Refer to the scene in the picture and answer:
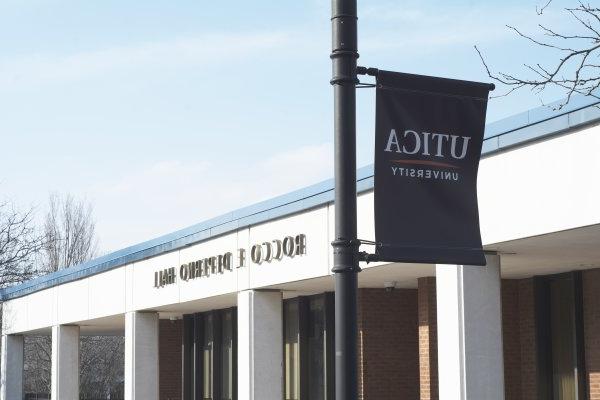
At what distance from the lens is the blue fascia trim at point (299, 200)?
46.1ft

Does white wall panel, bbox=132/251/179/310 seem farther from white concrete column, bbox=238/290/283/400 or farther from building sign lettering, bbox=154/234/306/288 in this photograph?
white concrete column, bbox=238/290/283/400

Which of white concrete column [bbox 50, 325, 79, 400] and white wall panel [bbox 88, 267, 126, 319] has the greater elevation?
white wall panel [bbox 88, 267, 126, 319]

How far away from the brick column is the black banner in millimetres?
13103

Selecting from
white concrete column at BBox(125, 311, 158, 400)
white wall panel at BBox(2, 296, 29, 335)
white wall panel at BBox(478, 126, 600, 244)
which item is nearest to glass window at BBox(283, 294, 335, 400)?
white concrete column at BBox(125, 311, 158, 400)

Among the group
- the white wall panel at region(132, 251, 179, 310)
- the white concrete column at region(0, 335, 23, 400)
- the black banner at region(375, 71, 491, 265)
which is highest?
the white wall panel at region(132, 251, 179, 310)

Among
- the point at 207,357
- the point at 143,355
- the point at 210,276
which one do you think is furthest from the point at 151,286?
the point at 207,357

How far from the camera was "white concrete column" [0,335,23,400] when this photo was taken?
4466 cm

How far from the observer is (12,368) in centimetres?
4469

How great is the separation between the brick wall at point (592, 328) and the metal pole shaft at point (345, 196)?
41.5 feet

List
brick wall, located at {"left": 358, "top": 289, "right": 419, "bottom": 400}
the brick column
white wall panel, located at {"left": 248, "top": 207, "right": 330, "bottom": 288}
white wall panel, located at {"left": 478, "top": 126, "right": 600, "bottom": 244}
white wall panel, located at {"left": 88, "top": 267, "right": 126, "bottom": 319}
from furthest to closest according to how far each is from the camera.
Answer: white wall panel, located at {"left": 88, "top": 267, "right": 126, "bottom": 319}
brick wall, located at {"left": 358, "top": 289, "right": 419, "bottom": 400}
the brick column
white wall panel, located at {"left": 248, "top": 207, "right": 330, "bottom": 288}
white wall panel, located at {"left": 478, "top": 126, "right": 600, "bottom": 244}

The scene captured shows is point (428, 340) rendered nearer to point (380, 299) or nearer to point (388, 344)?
point (388, 344)

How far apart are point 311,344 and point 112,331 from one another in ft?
62.6

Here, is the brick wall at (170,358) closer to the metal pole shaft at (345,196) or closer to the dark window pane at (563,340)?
the dark window pane at (563,340)

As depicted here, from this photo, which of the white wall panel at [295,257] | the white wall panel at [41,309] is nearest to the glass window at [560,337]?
the white wall panel at [295,257]
